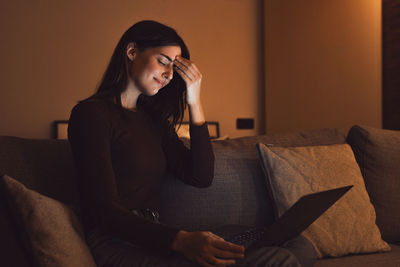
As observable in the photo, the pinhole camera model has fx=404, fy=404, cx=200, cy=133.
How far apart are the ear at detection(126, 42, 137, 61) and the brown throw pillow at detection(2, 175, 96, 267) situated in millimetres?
584

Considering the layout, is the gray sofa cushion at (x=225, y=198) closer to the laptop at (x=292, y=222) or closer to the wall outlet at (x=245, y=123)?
the laptop at (x=292, y=222)

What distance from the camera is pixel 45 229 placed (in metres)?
0.90

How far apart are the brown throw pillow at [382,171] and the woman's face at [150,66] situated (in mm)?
862

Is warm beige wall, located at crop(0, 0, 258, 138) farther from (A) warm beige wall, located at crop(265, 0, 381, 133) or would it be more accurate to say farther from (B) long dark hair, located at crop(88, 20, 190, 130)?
(B) long dark hair, located at crop(88, 20, 190, 130)

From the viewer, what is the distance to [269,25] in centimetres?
334

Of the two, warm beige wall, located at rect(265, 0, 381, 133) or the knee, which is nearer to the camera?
the knee

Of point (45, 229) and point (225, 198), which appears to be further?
point (225, 198)

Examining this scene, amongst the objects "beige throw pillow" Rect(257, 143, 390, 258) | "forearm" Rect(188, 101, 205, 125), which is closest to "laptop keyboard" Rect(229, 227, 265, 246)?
"beige throw pillow" Rect(257, 143, 390, 258)

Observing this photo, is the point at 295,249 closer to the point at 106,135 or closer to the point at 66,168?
the point at 106,135

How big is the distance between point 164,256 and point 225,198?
0.49 m

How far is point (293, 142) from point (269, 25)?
1.95 metres

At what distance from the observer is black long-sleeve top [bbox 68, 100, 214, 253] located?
3.35 feet

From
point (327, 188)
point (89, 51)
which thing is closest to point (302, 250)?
point (327, 188)

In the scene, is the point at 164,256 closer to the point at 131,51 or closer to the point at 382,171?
the point at 131,51
